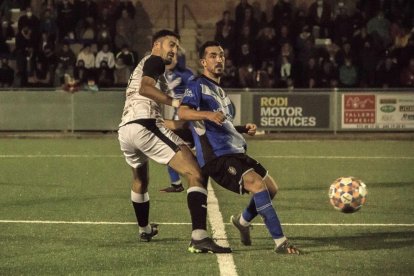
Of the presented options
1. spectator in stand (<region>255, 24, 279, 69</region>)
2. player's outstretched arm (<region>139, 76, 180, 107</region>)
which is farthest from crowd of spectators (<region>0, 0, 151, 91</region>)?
player's outstretched arm (<region>139, 76, 180, 107</region>)

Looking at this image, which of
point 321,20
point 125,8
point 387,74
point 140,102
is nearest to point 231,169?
point 140,102

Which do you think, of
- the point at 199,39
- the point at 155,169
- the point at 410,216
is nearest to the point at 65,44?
the point at 199,39

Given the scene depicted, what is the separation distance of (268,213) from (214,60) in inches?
57.4

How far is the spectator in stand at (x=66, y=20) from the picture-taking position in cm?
2830

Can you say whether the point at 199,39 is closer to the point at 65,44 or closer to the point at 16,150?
the point at 65,44

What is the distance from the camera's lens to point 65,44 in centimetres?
2777

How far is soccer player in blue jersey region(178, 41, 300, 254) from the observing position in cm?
895

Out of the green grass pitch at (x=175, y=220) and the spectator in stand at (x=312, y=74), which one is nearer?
the green grass pitch at (x=175, y=220)

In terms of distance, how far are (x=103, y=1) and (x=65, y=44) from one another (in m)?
2.38

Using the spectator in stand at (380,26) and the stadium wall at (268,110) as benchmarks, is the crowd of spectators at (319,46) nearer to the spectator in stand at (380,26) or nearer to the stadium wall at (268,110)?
the spectator in stand at (380,26)

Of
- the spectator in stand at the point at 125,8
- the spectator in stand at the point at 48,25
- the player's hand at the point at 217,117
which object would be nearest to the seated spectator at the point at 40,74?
the spectator in stand at the point at 48,25

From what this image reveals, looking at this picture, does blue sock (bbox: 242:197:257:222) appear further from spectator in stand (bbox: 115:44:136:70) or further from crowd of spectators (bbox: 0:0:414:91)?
spectator in stand (bbox: 115:44:136:70)

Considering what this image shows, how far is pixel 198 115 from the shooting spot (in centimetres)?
877

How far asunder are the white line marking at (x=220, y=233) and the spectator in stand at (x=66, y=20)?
14.9m
